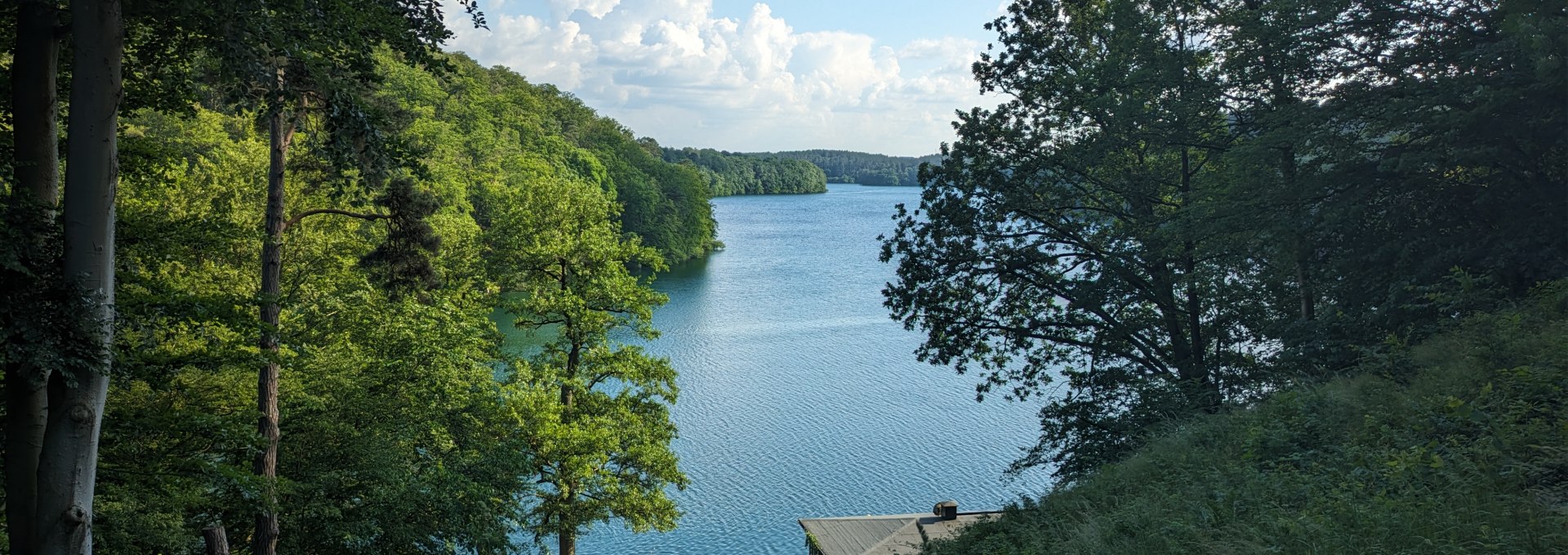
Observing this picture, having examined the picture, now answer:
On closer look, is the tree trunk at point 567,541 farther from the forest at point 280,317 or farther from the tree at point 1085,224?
the tree at point 1085,224

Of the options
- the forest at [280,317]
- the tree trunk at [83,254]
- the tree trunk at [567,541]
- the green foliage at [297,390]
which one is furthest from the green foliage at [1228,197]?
the tree trunk at [83,254]

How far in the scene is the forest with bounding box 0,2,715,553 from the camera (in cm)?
529

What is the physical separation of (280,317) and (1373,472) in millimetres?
14261

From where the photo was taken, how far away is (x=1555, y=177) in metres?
10.8

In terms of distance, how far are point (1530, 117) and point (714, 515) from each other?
15902 millimetres

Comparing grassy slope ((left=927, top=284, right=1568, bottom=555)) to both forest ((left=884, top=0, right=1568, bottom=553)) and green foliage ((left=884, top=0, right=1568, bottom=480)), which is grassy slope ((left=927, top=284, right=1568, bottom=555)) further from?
green foliage ((left=884, top=0, right=1568, bottom=480))

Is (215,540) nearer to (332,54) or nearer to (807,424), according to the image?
(332,54)

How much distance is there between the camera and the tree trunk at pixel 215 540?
9.36 m

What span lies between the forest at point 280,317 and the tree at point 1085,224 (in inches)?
226

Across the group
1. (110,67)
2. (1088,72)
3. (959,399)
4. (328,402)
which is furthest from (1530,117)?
(959,399)

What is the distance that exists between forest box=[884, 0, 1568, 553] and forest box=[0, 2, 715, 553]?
6.11 meters

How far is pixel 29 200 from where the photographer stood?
5355mm

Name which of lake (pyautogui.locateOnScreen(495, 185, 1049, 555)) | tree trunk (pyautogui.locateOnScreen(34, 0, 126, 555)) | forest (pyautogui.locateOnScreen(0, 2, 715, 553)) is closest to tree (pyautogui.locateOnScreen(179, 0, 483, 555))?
forest (pyautogui.locateOnScreen(0, 2, 715, 553))

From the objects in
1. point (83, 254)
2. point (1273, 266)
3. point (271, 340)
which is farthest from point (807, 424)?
point (83, 254)
